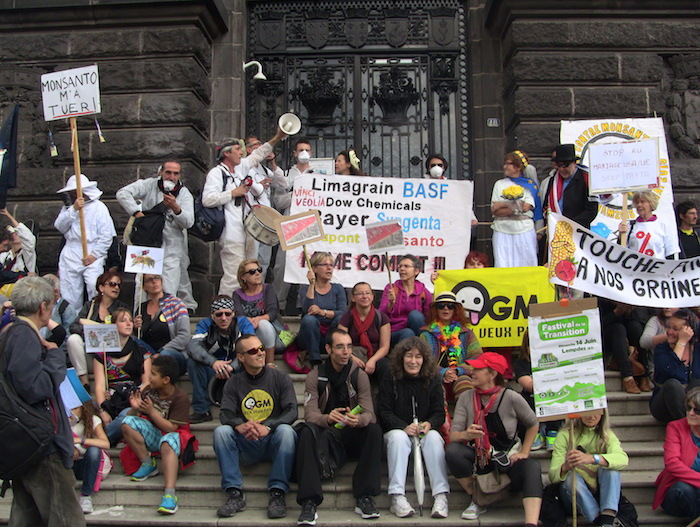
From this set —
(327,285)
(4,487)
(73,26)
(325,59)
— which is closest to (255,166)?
(327,285)

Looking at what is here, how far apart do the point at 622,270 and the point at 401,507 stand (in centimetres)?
325

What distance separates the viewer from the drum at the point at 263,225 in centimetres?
888

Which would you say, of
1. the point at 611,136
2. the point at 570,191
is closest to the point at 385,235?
the point at 570,191

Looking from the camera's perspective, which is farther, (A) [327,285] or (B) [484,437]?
(A) [327,285]

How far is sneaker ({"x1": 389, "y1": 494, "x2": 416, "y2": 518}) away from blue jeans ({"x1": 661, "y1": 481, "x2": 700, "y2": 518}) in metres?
1.94

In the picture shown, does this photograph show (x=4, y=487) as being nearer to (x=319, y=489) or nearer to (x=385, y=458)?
(x=319, y=489)

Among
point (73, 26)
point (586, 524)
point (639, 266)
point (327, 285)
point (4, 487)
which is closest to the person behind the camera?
point (4, 487)

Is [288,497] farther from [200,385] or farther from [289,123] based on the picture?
[289,123]

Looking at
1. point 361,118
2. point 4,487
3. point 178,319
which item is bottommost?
point 4,487

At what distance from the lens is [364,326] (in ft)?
24.7

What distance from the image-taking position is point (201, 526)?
19.6ft

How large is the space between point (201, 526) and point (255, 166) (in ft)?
15.3

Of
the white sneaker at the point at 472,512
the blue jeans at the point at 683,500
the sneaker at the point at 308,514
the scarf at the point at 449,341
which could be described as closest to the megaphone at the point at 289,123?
the scarf at the point at 449,341

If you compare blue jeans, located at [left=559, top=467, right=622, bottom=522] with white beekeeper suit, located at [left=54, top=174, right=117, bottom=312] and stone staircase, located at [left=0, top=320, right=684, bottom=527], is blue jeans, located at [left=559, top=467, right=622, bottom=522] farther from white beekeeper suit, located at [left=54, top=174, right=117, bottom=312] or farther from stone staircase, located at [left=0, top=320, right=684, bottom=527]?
white beekeeper suit, located at [left=54, top=174, right=117, bottom=312]
